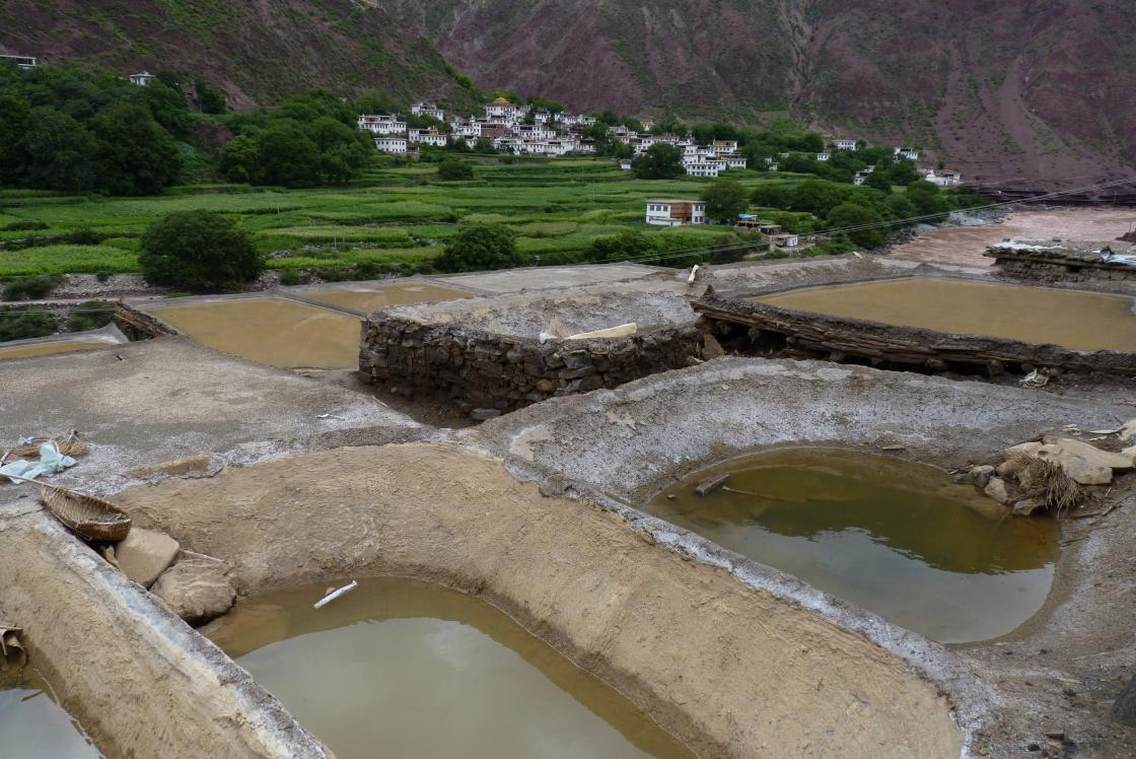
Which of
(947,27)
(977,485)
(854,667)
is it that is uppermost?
(947,27)

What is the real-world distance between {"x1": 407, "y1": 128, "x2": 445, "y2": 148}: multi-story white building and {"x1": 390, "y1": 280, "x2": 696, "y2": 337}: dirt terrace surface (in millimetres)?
51934

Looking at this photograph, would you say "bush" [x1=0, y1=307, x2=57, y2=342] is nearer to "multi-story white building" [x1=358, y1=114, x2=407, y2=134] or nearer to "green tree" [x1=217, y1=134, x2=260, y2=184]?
"green tree" [x1=217, y1=134, x2=260, y2=184]

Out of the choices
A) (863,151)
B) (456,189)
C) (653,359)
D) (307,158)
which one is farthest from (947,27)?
(653,359)

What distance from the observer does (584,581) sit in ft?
24.9

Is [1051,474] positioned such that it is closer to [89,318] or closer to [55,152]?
[89,318]

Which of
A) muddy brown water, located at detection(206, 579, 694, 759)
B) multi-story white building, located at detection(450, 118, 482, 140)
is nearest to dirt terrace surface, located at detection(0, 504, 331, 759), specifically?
muddy brown water, located at detection(206, 579, 694, 759)

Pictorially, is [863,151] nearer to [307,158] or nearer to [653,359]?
[307,158]

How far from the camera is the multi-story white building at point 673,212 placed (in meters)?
42.9

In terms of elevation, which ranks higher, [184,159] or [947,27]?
[947,27]

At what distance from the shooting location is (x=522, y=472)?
8.57m

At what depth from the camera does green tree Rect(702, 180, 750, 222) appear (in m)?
45.8

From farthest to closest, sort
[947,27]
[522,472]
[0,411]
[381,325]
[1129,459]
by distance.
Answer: [947,27], [381,325], [0,411], [1129,459], [522,472]

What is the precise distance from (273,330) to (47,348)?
14.0 feet

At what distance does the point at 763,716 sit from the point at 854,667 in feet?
2.64
